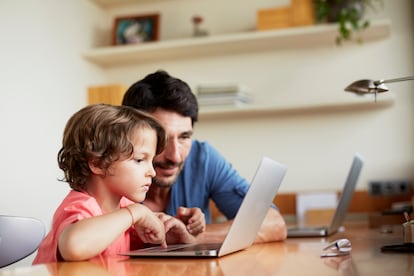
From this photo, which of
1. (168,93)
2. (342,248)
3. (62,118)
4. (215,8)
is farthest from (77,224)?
(215,8)

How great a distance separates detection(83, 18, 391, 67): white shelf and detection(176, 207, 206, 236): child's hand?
1.76 metres

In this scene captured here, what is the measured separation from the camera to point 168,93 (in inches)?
83.1

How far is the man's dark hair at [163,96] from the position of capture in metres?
2.11

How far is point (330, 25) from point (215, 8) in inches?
28.3

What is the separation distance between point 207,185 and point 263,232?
19.6 inches

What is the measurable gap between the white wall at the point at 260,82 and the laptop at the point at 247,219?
1.57 m

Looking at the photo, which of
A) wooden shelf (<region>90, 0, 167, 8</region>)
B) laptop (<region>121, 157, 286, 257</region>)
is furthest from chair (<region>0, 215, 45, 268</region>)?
wooden shelf (<region>90, 0, 167, 8</region>)

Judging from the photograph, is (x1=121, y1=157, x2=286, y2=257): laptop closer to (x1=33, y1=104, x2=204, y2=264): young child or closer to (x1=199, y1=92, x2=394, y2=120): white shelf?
(x1=33, y1=104, x2=204, y2=264): young child

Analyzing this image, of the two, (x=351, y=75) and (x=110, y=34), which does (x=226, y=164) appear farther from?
(x=110, y=34)

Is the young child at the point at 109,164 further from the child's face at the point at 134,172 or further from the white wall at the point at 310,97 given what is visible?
the white wall at the point at 310,97

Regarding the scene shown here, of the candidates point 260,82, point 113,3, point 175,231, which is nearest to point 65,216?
point 175,231

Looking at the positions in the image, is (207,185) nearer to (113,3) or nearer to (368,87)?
(368,87)

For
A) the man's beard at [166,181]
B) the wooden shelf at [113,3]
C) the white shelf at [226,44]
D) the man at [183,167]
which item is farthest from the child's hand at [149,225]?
the wooden shelf at [113,3]

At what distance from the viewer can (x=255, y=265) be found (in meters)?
1.23
